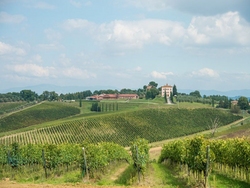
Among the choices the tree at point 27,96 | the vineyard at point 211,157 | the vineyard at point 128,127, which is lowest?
the vineyard at point 128,127

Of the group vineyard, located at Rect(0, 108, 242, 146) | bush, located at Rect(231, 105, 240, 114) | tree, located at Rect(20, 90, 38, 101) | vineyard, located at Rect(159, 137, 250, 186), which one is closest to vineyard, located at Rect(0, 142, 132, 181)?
vineyard, located at Rect(159, 137, 250, 186)

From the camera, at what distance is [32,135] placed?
80.4m

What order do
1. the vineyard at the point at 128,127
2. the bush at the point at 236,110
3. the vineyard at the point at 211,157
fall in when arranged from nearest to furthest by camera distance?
the vineyard at the point at 211,157 < the vineyard at the point at 128,127 < the bush at the point at 236,110

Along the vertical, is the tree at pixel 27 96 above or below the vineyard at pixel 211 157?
above

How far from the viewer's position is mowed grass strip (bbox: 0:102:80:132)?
98838 millimetres

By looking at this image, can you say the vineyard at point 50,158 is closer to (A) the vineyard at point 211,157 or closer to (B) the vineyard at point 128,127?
(A) the vineyard at point 211,157

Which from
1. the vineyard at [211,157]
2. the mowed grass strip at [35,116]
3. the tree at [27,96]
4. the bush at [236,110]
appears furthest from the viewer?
the tree at [27,96]

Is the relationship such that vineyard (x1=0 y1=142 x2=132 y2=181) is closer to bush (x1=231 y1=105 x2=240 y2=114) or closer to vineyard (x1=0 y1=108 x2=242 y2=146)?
vineyard (x1=0 y1=108 x2=242 y2=146)

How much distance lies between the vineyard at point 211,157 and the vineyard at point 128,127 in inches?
1976

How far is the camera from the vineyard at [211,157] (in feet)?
68.8

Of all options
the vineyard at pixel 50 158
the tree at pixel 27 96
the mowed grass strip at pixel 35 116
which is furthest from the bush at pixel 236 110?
the tree at pixel 27 96

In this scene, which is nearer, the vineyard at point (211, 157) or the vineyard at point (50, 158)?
the vineyard at point (211, 157)

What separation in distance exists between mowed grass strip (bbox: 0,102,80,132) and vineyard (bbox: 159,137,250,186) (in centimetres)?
Result: 7955

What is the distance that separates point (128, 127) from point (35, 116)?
45.0 meters
